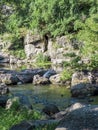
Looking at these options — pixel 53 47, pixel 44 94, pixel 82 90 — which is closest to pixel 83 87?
pixel 82 90

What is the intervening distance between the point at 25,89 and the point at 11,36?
4062 cm

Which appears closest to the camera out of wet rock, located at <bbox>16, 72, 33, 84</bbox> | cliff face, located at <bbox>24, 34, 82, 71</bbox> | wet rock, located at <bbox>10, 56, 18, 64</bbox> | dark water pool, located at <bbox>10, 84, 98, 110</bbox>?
dark water pool, located at <bbox>10, 84, 98, 110</bbox>

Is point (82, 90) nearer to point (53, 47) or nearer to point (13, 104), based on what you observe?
point (13, 104)

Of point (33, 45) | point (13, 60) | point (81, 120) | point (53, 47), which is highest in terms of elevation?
point (81, 120)

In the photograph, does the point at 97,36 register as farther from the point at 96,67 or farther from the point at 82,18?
the point at 82,18

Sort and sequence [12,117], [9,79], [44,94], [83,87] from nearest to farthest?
[12,117], [83,87], [44,94], [9,79]

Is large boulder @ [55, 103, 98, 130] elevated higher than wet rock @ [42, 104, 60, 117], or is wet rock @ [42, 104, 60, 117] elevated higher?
large boulder @ [55, 103, 98, 130]

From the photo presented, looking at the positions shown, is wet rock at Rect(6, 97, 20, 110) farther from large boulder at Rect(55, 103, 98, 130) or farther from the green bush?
large boulder at Rect(55, 103, 98, 130)

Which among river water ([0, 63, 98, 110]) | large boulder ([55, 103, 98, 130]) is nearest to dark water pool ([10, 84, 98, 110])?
river water ([0, 63, 98, 110])

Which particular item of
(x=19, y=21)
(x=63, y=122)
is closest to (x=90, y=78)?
(x=63, y=122)

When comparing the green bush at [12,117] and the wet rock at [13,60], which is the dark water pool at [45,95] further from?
the wet rock at [13,60]

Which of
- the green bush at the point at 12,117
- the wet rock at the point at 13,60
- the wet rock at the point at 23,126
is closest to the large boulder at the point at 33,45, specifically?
the wet rock at the point at 13,60

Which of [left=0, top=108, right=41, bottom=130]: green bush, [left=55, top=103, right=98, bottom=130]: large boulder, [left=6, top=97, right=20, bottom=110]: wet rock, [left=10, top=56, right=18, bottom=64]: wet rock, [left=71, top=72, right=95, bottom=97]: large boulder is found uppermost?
[left=55, top=103, right=98, bottom=130]: large boulder

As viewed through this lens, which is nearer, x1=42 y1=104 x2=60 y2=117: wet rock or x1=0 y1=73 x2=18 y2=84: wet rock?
x1=42 y1=104 x2=60 y2=117: wet rock
